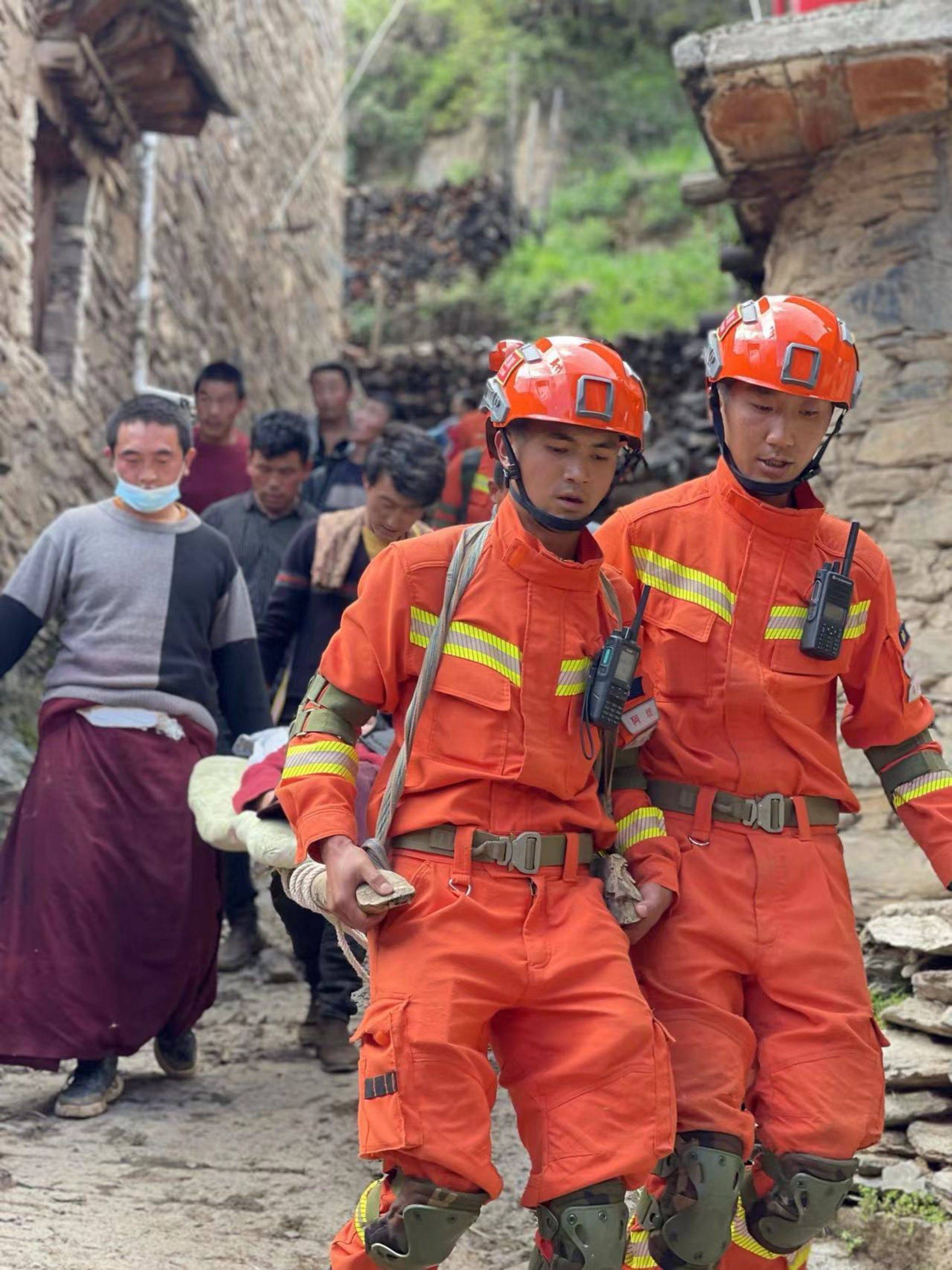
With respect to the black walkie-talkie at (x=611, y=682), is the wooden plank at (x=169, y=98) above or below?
above

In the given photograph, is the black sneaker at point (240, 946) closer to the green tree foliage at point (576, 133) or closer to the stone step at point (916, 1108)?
the stone step at point (916, 1108)

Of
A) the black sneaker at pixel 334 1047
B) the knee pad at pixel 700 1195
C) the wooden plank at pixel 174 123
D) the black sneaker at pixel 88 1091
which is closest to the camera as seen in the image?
the knee pad at pixel 700 1195

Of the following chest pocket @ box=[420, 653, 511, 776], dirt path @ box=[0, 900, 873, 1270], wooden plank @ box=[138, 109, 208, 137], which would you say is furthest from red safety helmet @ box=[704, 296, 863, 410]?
wooden plank @ box=[138, 109, 208, 137]

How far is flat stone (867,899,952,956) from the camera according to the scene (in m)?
4.17

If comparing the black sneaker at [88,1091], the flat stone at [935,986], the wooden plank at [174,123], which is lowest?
the black sneaker at [88,1091]

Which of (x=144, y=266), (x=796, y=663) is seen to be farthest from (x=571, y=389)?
(x=144, y=266)

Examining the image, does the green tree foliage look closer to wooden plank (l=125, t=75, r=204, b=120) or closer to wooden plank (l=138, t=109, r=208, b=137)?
wooden plank (l=138, t=109, r=208, b=137)

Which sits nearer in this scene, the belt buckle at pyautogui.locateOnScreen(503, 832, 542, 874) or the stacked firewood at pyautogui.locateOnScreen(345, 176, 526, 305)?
the belt buckle at pyautogui.locateOnScreen(503, 832, 542, 874)

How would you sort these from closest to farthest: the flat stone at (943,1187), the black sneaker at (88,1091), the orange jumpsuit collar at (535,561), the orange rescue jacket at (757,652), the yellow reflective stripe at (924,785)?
the orange jumpsuit collar at (535,561), the orange rescue jacket at (757,652), the yellow reflective stripe at (924,785), the flat stone at (943,1187), the black sneaker at (88,1091)

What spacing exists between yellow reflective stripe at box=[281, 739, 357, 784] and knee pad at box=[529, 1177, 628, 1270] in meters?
0.84

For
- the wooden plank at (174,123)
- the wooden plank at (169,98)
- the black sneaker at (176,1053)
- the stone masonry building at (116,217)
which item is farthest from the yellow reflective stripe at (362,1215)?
the wooden plank at (174,123)

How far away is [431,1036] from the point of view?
254cm

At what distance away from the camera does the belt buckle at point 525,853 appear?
2.71 meters

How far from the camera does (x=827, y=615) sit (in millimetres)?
3012
